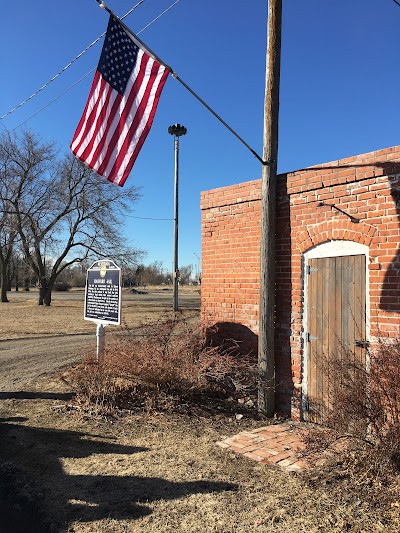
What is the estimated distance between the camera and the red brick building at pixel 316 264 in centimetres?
525

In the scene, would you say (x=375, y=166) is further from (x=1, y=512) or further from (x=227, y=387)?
(x=1, y=512)

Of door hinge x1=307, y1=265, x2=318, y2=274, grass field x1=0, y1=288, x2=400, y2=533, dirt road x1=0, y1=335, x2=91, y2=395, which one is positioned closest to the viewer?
grass field x1=0, y1=288, x2=400, y2=533

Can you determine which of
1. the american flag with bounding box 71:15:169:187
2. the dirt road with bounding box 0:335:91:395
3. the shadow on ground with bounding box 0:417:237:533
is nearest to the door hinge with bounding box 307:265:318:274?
the american flag with bounding box 71:15:169:187

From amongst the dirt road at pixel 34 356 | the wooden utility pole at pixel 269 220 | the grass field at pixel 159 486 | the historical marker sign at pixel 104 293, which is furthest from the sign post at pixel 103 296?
the wooden utility pole at pixel 269 220

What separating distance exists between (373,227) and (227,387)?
3238 mm

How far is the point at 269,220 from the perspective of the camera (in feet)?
21.1

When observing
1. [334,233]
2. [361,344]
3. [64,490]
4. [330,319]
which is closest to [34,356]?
[64,490]

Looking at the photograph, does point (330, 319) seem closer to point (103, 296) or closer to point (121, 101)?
point (121, 101)

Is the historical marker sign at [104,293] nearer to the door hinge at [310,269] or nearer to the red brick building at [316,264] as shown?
the red brick building at [316,264]

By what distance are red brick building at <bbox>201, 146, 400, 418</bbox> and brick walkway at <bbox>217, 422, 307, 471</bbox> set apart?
0.60 meters

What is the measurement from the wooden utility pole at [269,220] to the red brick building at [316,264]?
23 centimetres

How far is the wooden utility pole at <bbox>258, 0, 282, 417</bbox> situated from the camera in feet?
20.9

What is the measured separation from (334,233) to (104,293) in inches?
164

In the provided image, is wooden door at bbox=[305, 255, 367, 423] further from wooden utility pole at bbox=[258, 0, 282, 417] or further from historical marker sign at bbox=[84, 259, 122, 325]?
historical marker sign at bbox=[84, 259, 122, 325]
